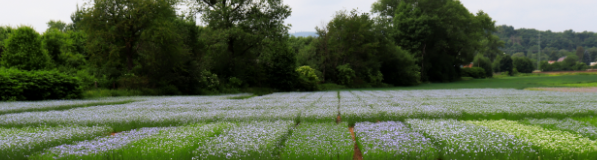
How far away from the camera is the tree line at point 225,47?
21.9 metres

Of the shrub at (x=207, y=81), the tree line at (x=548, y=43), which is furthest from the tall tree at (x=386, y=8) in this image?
the tree line at (x=548, y=43)

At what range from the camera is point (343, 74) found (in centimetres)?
3816

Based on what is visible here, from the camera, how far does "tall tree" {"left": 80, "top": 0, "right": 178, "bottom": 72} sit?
21625mm

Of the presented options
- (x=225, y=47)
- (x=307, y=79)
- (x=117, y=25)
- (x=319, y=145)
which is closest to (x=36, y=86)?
(x=117, y=25)

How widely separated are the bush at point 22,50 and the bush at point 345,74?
1173 inches

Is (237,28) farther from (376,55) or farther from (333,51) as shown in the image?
(376,55)

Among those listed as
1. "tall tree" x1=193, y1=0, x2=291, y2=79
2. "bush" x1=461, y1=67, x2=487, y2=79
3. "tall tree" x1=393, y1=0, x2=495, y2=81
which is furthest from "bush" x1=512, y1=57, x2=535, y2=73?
"tall tree" x1=193, y1=0, x2=291, y2=79

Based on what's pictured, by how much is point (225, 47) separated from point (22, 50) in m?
15.4

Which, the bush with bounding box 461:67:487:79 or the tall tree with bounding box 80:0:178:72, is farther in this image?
the bush with bounding box 461:67:487:79

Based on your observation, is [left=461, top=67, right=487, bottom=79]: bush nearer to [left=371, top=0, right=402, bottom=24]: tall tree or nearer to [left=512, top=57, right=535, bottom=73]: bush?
[left=371, top=0, right=402, bottom=24]: tall tree

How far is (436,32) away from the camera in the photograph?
52219 mm

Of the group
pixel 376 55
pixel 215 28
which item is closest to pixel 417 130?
pixel 215 28

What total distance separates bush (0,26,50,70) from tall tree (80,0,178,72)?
10.8ft

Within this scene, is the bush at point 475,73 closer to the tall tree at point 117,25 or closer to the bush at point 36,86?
the tall tree at point 117,25
